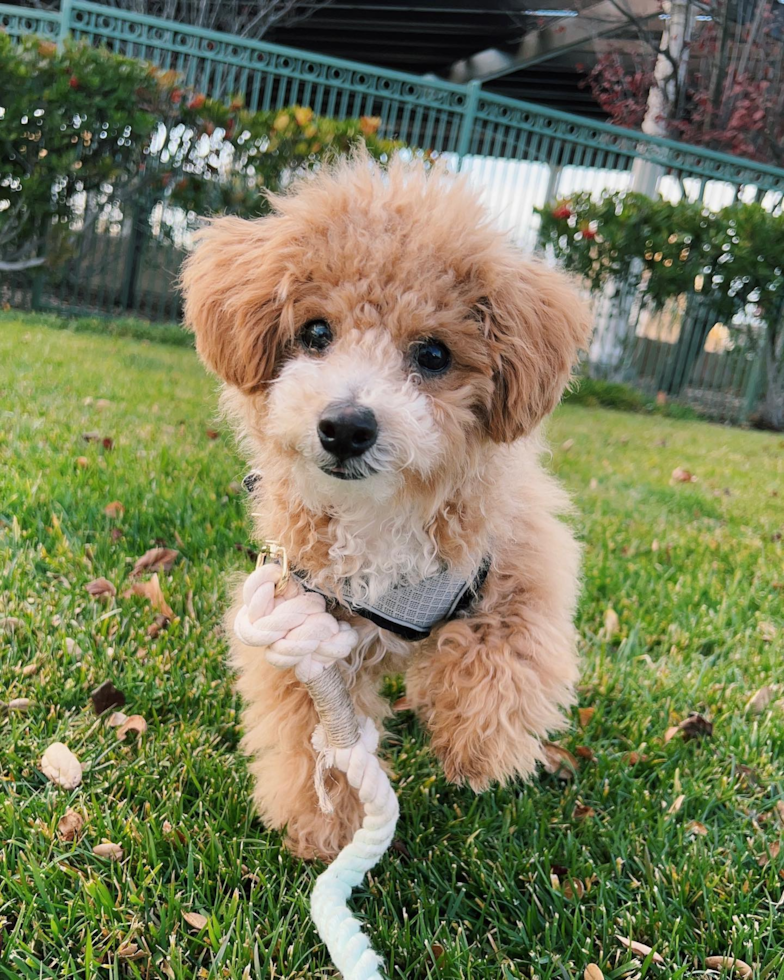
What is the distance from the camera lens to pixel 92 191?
30.6ft

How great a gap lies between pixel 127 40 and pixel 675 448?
28.3 ft

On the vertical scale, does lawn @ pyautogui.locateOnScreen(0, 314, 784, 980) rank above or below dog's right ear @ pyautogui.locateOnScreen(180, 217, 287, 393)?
below

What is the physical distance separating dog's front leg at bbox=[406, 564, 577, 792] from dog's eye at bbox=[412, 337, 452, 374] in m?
0.58

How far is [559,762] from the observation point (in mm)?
2281

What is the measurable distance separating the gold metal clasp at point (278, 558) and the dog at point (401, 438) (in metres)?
0.04

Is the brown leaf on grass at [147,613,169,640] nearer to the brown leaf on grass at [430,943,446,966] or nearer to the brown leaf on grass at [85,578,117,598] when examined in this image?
the brown leaf on grass at [85,578,117,598]

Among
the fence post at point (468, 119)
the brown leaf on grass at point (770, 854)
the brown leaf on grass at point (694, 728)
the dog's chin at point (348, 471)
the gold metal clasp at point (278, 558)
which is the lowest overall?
the brown leaf on grass at point (770, 854)

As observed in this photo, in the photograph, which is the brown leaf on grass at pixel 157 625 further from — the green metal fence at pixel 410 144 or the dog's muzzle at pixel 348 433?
the green metal fence at pixel 410 144

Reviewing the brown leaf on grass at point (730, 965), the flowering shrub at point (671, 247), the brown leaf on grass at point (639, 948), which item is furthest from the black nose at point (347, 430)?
the flowering shrub at point (671, 247)

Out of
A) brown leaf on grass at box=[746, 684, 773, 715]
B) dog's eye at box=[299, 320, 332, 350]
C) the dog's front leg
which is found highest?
Result: dog's eye at box=[299, 320, 332, 350]

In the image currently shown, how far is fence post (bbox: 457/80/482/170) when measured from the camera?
10367 millimetres

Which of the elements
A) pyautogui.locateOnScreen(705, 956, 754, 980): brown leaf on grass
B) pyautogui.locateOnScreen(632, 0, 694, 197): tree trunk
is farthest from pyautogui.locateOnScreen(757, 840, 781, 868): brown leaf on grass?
pyautogui.locateOnScreen(632, 0, 694, 197): tree trunk

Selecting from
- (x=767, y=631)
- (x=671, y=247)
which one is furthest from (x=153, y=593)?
(x=671, y=247)

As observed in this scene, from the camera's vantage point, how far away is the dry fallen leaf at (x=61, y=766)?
192 cm
